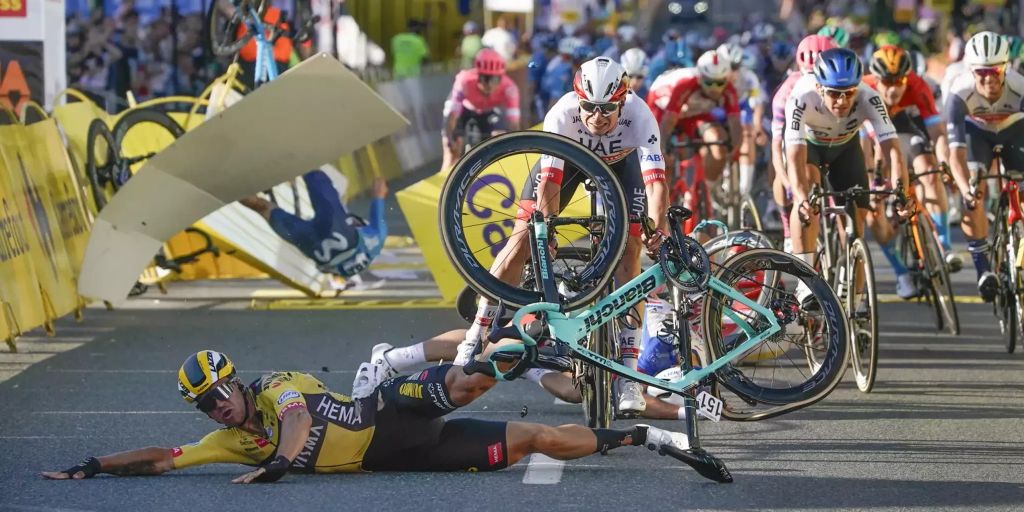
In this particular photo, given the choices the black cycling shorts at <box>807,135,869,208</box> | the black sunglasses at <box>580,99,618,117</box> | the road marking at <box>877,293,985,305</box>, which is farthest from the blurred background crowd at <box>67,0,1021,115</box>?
the black sunglasses at <box>580,99,618,117</box>

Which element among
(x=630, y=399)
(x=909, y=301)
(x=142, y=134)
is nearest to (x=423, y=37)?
(x=142, y=134)

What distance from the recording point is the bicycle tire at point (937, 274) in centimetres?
1194

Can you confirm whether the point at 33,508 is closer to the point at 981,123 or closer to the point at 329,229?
the point at 329,229

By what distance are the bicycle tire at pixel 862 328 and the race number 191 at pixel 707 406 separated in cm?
222

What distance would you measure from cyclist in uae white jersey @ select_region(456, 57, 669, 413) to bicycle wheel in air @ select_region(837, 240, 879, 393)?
142 centimetres

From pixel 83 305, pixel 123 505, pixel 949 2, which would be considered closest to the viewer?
pixel 123 505

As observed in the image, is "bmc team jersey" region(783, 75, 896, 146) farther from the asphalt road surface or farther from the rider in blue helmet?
the asphalt road surface

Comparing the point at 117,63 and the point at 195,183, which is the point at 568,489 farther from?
the point at 117,63

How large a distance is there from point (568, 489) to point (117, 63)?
18160mm

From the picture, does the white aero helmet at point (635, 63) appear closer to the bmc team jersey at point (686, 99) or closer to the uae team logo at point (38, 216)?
the bmc team jersey at point (686, 99)

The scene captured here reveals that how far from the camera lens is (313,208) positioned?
555 inches

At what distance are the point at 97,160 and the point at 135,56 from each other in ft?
35.4

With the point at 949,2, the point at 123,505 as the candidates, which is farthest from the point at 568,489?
the point at 949,2

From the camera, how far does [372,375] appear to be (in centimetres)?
891
